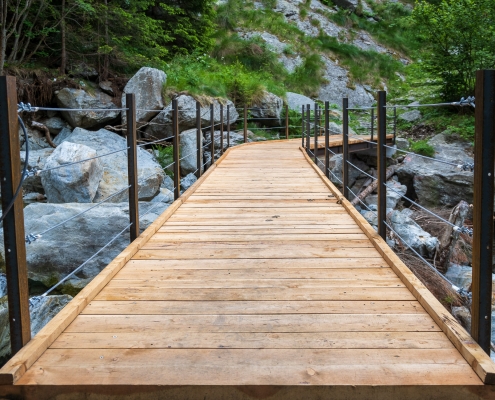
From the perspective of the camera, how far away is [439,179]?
436 inches

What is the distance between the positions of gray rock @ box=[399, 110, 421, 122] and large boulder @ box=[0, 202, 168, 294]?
11.8m

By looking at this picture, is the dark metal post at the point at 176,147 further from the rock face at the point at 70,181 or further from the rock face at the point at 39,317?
the rock face at the point at 70,181

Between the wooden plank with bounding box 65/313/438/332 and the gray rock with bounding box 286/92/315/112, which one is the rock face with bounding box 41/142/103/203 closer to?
the wooden plank with bounding box 65/313/438/332

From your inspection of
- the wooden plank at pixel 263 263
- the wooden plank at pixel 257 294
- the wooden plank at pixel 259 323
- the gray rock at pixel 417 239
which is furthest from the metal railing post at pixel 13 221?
the gray rock at pixel 417 239

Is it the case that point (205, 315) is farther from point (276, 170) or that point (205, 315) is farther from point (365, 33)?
point (365, 33)

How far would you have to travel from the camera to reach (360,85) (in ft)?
65.0

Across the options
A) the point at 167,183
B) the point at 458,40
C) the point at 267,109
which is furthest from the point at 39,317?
the point at 458,40

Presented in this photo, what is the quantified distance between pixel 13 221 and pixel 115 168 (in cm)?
666

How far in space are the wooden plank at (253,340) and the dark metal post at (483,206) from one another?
15 cm

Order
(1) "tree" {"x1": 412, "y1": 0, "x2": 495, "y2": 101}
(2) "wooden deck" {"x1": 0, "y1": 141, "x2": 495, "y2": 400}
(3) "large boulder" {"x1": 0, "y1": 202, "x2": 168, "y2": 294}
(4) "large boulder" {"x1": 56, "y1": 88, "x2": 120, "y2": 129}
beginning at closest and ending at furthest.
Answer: (2) "wooden deck" {"x1": 0, "y1": 141, "x2": 495, "y2": 400}
(3) "large boulder" {"x1": 0, "y1": 202, "x2": 168, "y2": 294}
(4) "large boulder" {"x1": 56, "y1": 88, "x2": 120, "y2": 129}
(1) "tree" {"x1": 412, "y1": 0, "x2": 495, "y2": 101}

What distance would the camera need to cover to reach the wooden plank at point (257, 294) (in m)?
2.40

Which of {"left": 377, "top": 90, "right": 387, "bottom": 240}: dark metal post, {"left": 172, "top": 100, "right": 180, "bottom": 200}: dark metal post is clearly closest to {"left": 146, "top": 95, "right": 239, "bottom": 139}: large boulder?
{"left": 172, "top": 100, "right": 180, "bottom": 200}: dark metal post

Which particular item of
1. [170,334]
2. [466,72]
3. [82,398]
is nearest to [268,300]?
[170,334]

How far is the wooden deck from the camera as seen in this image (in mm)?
1646
